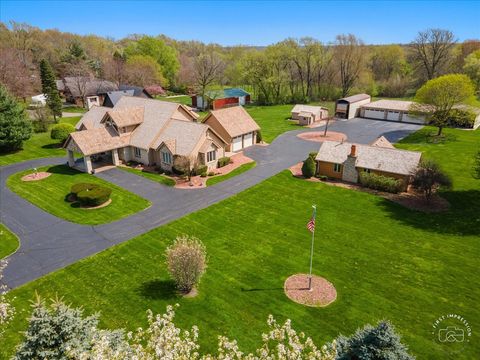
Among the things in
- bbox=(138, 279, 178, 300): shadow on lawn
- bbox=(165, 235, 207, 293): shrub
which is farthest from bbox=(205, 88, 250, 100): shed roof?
bbox=(165, 235, 207, 293): shrub

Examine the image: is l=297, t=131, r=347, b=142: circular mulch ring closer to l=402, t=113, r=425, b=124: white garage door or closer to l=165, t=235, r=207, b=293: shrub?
l=402, t=113, r=425, b=124: white garage door

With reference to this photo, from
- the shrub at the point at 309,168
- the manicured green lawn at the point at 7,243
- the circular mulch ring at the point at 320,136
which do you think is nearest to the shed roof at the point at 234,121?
the circular mulch ring at the point at 320,136

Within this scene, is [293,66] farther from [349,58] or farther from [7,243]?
[7,243]

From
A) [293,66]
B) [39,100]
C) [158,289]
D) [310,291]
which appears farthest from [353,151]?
[39,100]

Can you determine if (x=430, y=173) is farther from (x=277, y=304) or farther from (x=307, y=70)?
(x=307, y=70)

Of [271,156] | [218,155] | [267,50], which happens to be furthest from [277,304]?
[267,50]

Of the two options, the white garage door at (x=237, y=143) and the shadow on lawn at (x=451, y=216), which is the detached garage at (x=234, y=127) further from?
the shadow on lawn at (x=451, y=216)
